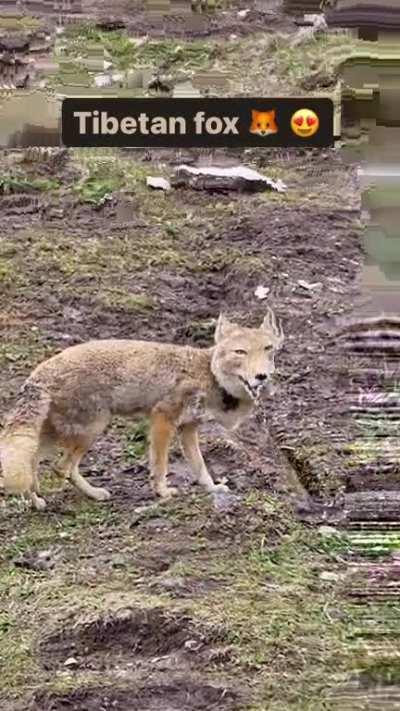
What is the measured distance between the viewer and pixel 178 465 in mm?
1956

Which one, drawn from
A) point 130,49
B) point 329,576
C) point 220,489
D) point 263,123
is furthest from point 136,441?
point 263,123

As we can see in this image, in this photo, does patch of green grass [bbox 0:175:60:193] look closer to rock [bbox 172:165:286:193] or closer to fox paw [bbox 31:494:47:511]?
rock [bbox 172:165:286:193]

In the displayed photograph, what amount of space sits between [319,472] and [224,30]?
1.58 feet

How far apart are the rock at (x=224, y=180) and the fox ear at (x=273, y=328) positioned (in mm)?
143

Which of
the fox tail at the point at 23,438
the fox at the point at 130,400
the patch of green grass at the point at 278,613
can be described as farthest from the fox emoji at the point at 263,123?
the fox tail at the point at 23,438

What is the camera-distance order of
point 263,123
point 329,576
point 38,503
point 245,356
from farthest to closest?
point 38,503 → point 245,356 → point 329,576 → point 263,123

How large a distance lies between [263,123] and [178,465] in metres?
0.81

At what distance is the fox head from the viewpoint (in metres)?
1.72

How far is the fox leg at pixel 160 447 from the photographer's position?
189 cm

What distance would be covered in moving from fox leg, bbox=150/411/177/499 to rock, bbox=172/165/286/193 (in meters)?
0.27

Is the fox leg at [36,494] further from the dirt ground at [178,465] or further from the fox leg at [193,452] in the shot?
the fox leg at [193,452]

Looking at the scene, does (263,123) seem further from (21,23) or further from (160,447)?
(160,447)

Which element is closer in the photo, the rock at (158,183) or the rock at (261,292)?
the rock at (158,183)

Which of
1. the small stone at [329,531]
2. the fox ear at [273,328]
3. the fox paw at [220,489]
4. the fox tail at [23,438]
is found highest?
the fox ear at [273,328]
